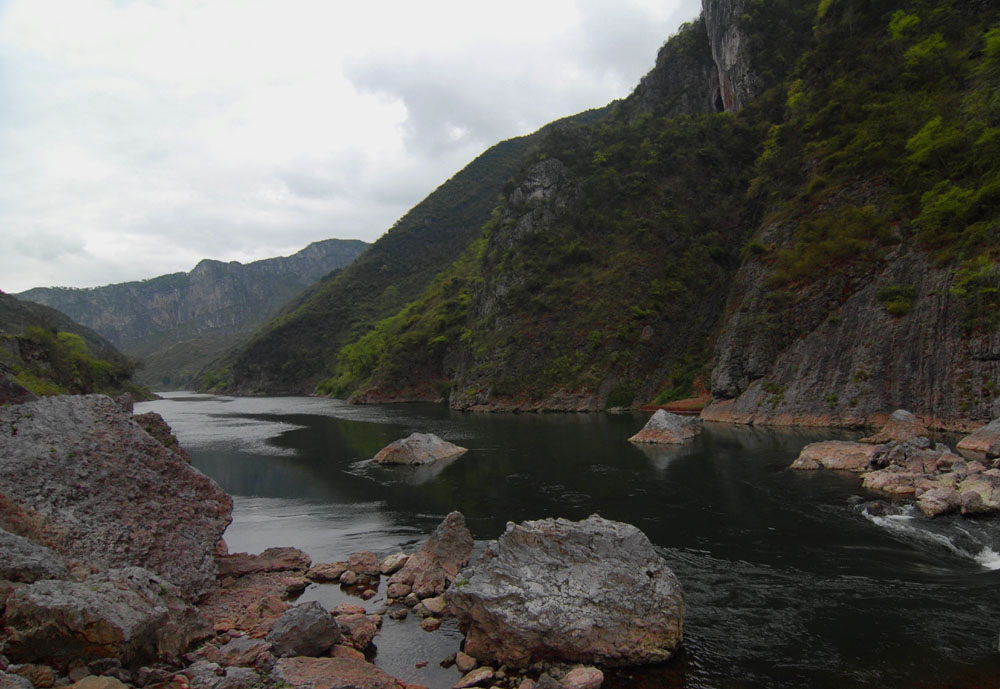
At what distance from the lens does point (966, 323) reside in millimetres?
32219

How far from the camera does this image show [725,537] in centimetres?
1697

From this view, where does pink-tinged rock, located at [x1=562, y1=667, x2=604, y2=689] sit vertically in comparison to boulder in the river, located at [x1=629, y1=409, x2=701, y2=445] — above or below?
below

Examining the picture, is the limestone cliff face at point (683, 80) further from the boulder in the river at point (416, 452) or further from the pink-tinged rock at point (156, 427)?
the pink-tinged rock at point (156, 427)

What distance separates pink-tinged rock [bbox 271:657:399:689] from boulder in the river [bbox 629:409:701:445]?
31093 millimetres

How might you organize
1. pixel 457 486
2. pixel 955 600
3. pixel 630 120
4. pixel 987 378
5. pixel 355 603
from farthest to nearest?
pixel 630 120, pixel 987 378, pixel 457 486, pixel 355 603, pixel 955 600

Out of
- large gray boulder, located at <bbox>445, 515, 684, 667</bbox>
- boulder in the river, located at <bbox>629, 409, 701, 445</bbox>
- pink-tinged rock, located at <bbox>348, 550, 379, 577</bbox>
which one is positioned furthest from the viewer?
boulder in the river, located at <bbox>629, 409, 701, 445</bbox>

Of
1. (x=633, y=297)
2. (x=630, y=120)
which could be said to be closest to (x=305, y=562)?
(x=633, y=297)

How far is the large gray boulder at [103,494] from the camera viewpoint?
11.9 m

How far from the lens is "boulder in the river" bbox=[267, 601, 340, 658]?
33.8 ft

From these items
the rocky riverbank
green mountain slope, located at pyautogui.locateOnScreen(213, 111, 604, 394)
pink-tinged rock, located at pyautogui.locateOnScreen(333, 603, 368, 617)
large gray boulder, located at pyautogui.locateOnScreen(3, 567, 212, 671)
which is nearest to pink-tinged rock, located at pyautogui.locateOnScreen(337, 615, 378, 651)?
the rocky riverbank

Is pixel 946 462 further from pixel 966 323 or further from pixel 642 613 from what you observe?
pixel 642 613

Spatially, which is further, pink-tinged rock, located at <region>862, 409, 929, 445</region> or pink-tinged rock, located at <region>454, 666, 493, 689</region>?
pink-tinged rock, located at <region>862, 409, 929, 445</region>

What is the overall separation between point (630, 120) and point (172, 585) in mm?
118096

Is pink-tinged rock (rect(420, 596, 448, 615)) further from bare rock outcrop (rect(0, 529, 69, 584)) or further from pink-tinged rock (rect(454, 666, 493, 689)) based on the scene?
bare rock outcrop (rect(0, 529, 69, 584))
